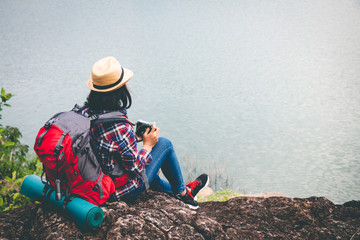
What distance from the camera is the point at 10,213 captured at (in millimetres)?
2332

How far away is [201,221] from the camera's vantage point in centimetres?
226

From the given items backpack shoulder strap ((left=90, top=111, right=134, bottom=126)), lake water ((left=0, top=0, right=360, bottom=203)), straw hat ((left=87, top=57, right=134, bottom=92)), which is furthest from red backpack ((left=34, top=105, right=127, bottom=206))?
lake water ((left=0, top=0, right=360, bottom=203))

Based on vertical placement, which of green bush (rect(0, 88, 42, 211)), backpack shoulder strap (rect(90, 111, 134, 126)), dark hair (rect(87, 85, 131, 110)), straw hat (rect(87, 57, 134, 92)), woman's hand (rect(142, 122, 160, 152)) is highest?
straw hat (rect(87, 57, 134, 92))

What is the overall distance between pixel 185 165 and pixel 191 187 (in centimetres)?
564

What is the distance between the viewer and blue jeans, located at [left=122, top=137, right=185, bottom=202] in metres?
2.51

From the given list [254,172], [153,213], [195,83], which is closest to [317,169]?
[254,172]

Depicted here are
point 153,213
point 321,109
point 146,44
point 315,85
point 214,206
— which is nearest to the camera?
point 153,213

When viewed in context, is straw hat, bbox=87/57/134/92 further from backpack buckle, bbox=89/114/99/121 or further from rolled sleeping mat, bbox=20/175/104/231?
rolled sleeping mat, bbox=20/175/104/231

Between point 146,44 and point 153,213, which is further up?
point 146,44

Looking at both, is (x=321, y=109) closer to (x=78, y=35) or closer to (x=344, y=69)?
(x=344, y=69)

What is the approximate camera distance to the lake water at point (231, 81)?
30.5 feet

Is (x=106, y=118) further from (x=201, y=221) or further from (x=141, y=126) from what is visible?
(x=201, y=221)

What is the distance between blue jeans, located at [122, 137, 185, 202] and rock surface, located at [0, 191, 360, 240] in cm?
10

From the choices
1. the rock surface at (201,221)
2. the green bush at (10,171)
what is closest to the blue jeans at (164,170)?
the rock surface at (201,221)
